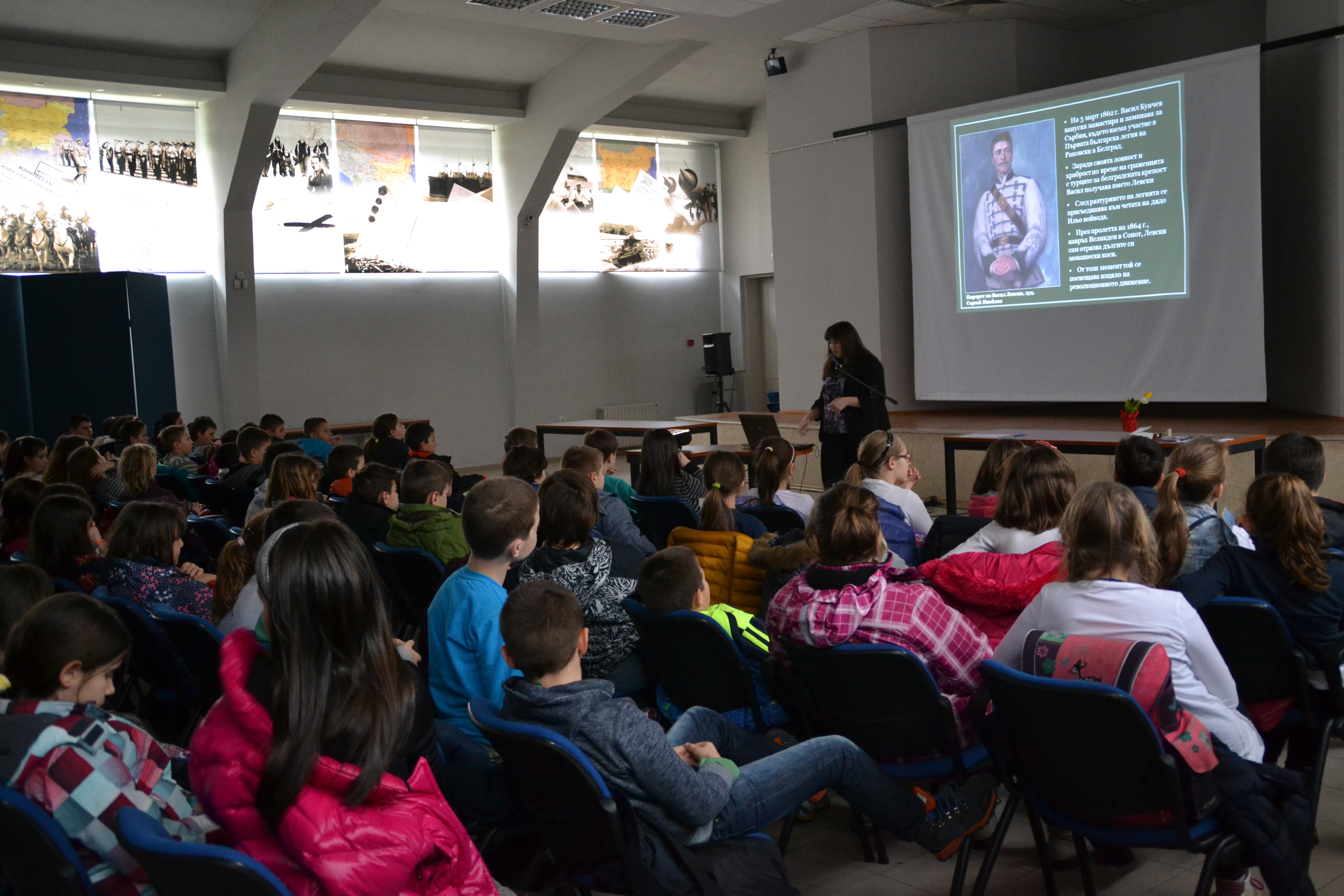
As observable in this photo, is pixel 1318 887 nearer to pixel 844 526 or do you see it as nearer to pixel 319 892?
pixel 844 526

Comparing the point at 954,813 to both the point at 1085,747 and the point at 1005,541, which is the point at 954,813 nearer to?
the point at 1085,747

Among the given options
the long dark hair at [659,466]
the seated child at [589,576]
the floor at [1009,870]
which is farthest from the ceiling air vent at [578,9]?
the floor at [1009,870]

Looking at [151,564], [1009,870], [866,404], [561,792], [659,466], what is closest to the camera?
[561,792]

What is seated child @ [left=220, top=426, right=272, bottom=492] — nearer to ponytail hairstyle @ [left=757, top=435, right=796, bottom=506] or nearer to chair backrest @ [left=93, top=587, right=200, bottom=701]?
chair backrest @ [left=93, top=587, right=200, bottom=701]

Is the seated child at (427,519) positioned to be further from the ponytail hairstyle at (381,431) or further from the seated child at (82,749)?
the ponytail hairstyle at (381,431)

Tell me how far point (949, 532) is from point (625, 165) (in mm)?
10630

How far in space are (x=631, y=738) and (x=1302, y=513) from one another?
1.63 m

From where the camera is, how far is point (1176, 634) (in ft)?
6.72

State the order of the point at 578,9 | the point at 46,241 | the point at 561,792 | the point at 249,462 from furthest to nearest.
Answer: the point at 46,241 → the point at 578,9 → the point at 249,462 → the point at 561,792

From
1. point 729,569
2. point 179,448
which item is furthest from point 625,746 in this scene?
point 179,448

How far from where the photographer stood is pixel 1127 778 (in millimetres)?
1917

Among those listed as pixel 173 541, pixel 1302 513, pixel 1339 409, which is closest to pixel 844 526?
pixel 1302 513

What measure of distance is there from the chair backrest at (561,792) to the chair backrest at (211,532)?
8.81 ft

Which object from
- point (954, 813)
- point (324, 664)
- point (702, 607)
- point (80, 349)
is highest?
point (80, 349)
